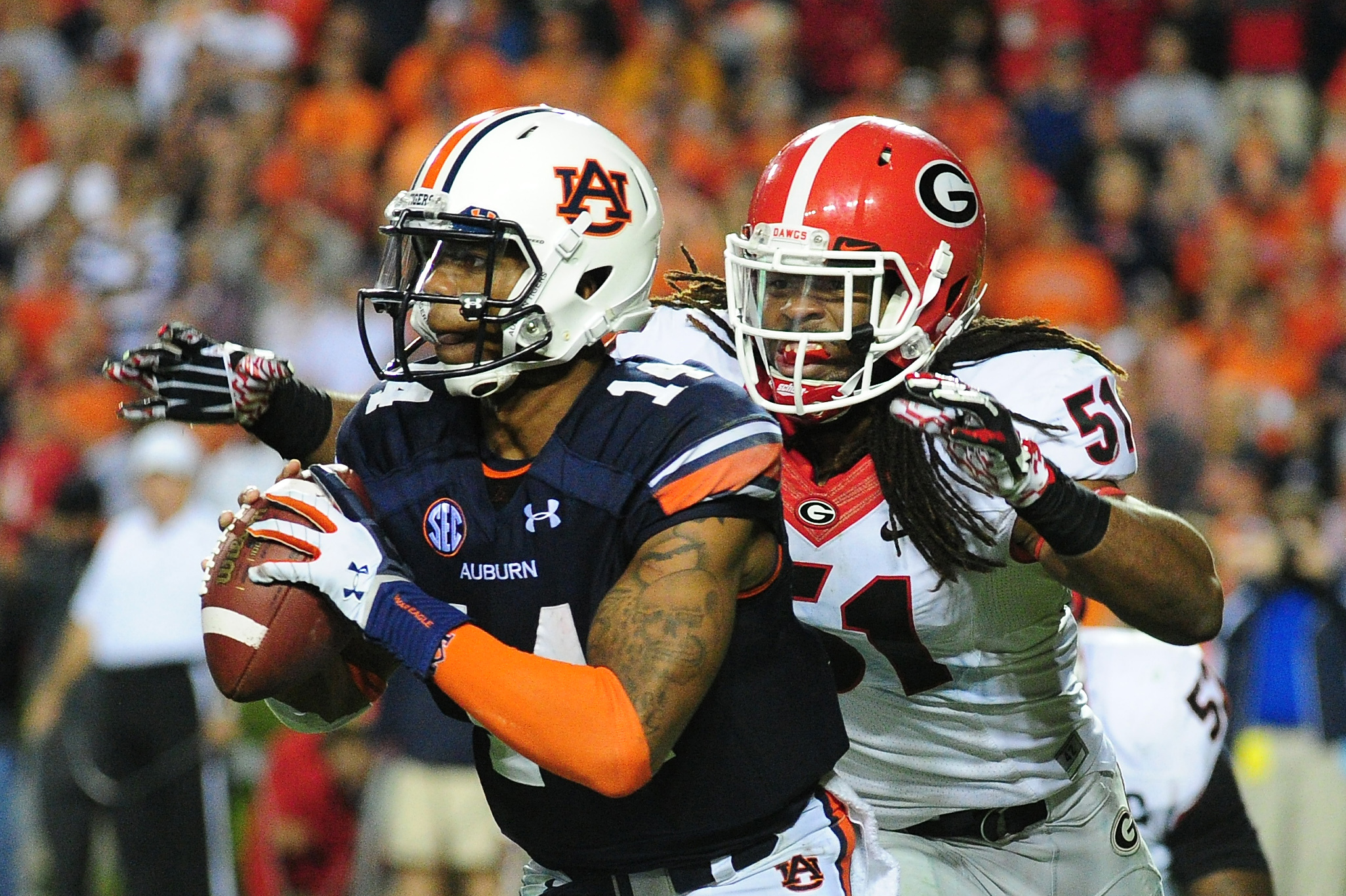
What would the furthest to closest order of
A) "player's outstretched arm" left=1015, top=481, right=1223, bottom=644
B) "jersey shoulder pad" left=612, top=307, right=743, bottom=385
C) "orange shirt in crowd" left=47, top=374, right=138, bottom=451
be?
"orange shirt in crowd" left=47, top=374, right=138, bottom=451 < "jersey shoulder pad" left=612, top=307, right=743, bottom=385 < "player's outstretched arm" left=1015, top=481, right=1223, bottom=644

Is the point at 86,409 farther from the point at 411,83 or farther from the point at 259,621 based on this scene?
the point at 259,621

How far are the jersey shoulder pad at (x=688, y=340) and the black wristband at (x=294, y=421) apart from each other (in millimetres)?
570

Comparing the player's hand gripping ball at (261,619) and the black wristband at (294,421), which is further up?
the black wristband at (294,421)

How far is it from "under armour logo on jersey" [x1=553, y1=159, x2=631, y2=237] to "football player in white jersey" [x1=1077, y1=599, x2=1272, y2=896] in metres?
1.76

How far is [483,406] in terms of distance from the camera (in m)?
2.83

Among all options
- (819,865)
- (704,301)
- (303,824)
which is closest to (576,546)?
(819,865)

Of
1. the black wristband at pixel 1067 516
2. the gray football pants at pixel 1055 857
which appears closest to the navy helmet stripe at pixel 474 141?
the black wristband at pixel 1067 516

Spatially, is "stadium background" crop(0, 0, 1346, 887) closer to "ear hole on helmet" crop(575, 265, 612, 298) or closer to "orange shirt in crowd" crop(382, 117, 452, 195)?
"orange shirt in crowd" crop(382, 117, 452, 195)

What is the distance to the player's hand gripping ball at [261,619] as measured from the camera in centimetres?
258

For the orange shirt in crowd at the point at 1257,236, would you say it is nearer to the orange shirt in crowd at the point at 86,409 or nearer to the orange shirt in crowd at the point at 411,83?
the orange shirt in crowd at the point at 411,83

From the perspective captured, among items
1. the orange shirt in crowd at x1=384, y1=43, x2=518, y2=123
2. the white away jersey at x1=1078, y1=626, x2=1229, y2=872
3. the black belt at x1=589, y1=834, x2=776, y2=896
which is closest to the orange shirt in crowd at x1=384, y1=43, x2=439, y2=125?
the orange shirt in crowd at x1=384, y1=43, x2=518, y2=123

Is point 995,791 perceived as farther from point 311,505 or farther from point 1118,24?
point 1118,24

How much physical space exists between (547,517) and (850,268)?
2.65 ft

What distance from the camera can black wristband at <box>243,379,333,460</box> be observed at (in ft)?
10.7
